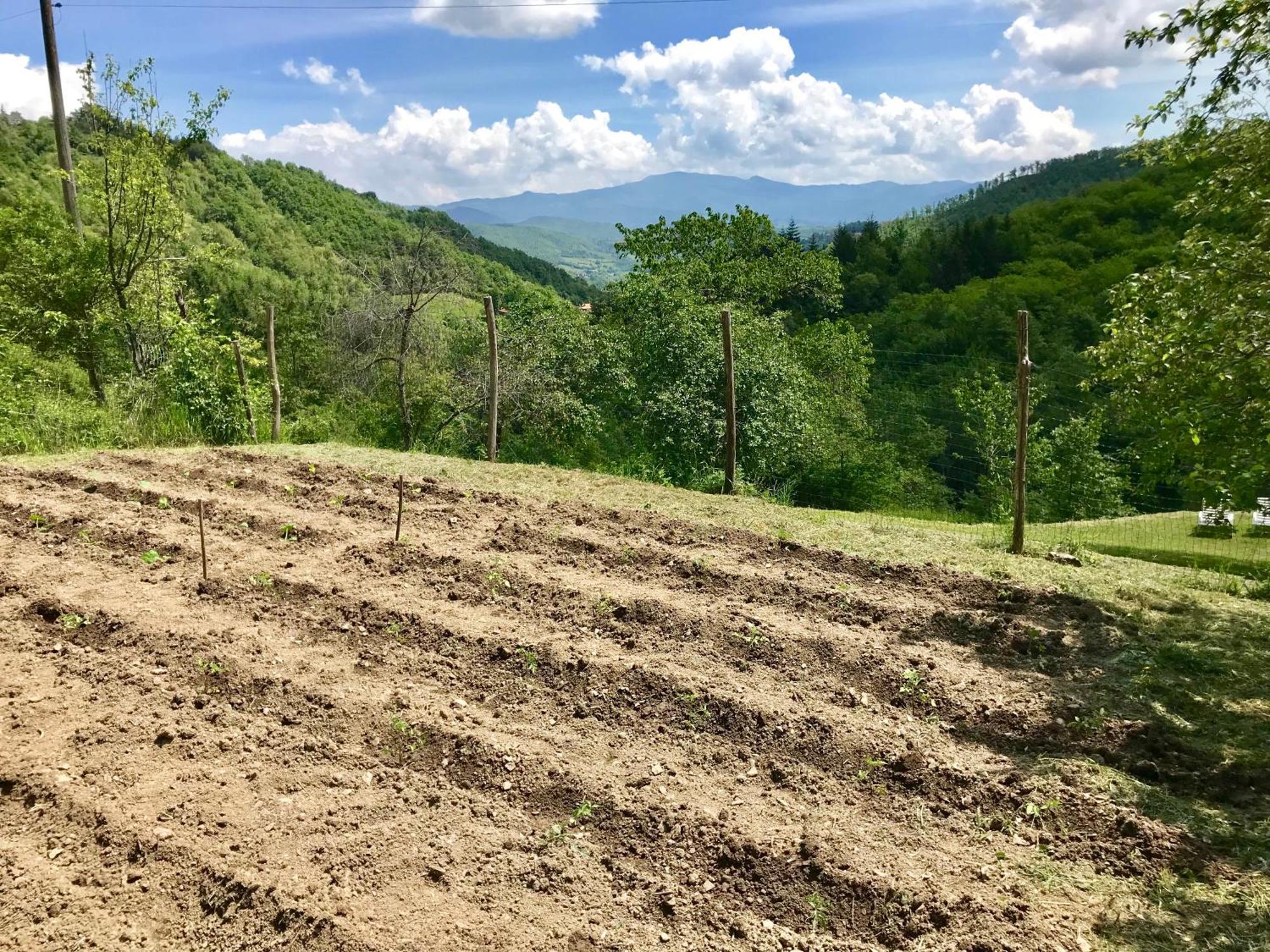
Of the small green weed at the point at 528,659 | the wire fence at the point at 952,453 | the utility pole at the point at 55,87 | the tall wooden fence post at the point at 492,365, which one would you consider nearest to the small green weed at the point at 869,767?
the small green weed at the point at 528,659

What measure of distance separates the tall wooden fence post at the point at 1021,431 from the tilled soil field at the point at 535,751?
4.13 ft

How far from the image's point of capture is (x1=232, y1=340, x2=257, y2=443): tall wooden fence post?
1170 cm

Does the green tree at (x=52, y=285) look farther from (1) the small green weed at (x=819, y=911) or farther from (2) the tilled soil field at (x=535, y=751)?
(1) the small green weed at (x=819, y=911)

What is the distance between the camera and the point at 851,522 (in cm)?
834

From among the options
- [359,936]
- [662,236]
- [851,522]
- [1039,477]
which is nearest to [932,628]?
[851,522]

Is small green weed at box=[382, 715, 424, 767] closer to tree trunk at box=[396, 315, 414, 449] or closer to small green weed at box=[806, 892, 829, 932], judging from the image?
small green weed at box=[806, 892, 829, 932]

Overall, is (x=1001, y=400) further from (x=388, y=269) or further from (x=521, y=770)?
(x=521, y=770)

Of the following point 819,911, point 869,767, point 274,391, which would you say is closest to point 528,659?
point 869,767

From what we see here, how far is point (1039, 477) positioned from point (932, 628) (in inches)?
1066

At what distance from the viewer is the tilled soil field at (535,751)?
304 centimetres

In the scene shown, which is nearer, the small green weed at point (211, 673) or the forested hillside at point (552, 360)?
the small green weed at point (211, 673)

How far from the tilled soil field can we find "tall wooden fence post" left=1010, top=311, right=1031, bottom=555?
49.5 inches

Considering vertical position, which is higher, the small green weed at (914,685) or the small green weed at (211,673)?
the small green weed at (211,673)

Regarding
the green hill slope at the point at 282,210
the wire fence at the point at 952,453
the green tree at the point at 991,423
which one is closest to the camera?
the wire fence at the point at 952,453
